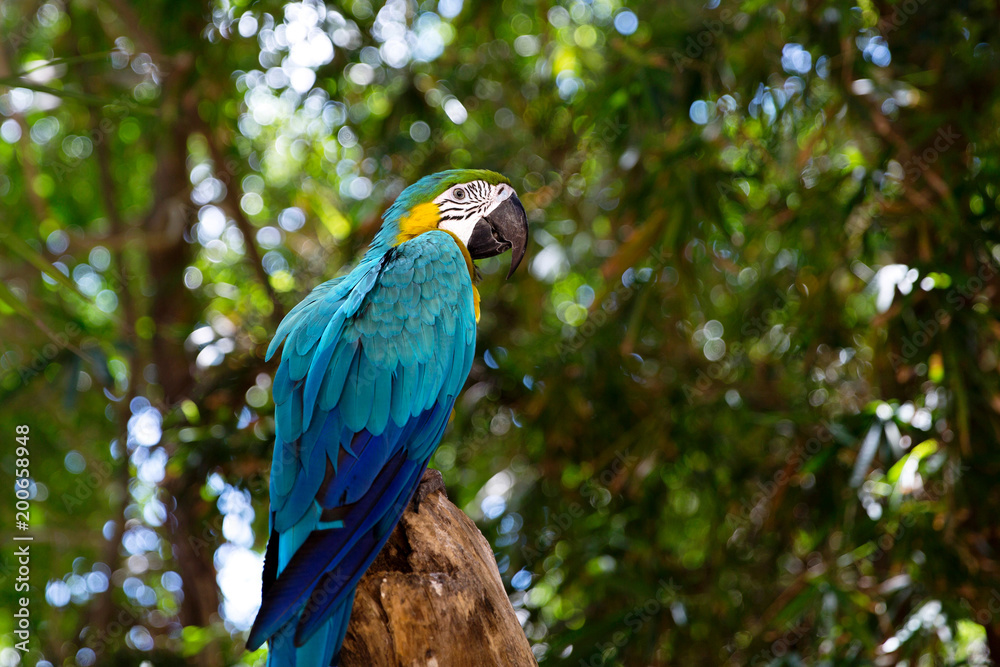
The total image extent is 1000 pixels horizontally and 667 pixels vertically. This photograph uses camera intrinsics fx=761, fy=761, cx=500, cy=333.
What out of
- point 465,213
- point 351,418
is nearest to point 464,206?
point 465,213

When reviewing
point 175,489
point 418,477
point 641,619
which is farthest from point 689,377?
point 175,489

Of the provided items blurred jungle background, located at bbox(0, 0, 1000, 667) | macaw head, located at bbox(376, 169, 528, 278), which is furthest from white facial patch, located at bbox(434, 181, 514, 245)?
blurred jungle background, located at bbox(0, 0, 1000, 667)

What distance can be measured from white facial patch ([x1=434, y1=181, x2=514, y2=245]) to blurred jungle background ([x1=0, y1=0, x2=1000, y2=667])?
0.82m

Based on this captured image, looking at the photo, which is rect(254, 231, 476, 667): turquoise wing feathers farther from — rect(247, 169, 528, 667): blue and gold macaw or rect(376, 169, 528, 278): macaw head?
rect(376, 169, 528, 278): macaw head

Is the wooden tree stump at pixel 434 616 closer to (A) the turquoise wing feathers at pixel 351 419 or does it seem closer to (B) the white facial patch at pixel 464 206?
(A) the turquoise wing feathers at pixel 351 419

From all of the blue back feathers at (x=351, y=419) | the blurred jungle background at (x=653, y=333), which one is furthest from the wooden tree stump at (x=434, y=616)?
the blurred jungle background at (x=653, y=333)

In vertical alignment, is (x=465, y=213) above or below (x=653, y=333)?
above

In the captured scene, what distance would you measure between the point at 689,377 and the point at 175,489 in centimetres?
210

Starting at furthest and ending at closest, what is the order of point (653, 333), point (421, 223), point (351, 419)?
point (653, 333) < point (421, 223) < point (351, 419)

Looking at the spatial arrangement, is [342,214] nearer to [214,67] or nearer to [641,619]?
[214,67]

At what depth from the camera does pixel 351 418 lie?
1.47 m

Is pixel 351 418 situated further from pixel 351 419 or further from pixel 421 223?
pixel 421 223

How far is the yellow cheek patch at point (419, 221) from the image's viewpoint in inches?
78.0

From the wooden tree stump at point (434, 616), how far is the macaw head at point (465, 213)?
2.71 feet
